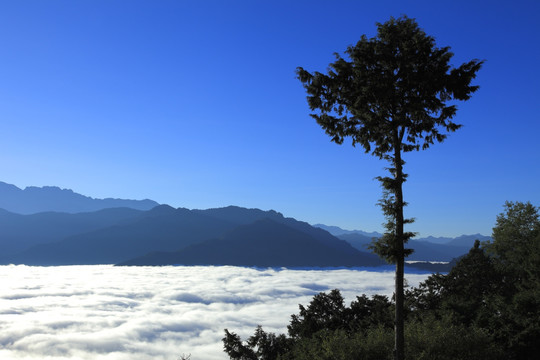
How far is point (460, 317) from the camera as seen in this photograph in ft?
139

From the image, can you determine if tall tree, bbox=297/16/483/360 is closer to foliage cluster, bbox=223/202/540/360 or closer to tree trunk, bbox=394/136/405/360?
tree trunk, bbox=394/136/405/360

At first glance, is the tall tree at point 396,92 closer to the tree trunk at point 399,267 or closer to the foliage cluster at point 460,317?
the tree trunk at point 399,267

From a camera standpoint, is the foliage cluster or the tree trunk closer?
the tree trunk

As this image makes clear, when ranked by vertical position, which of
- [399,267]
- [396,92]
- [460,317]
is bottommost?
[460,317]

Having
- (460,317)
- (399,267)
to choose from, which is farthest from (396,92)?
(460,317)

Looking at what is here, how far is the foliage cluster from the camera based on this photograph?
90.3 ft

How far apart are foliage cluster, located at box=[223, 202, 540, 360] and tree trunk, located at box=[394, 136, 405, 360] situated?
4.26 meters

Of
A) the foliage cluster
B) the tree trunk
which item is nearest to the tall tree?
the tree trunk

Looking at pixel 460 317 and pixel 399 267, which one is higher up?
pixel 399 267

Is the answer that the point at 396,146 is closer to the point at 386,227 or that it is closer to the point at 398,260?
the point at 386,227

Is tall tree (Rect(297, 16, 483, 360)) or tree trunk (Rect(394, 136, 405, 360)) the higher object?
tall tree (Rect(297, 16, 483, 360))

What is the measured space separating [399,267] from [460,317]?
27.4m

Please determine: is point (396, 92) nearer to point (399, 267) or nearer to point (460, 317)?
point (399, 267)

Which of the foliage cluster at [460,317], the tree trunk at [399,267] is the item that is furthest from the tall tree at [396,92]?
the foliage cluster at [460,317]
